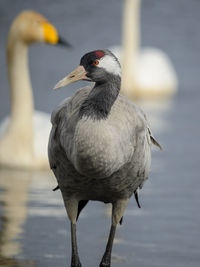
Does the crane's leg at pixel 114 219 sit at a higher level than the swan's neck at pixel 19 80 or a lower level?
higher

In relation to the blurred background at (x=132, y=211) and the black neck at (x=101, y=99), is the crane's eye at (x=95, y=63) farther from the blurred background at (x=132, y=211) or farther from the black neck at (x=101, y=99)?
the blurred background at (x=132, y=211)

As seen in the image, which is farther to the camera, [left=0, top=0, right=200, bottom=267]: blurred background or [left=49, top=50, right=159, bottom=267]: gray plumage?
[left=0, top=0, right=200, bottom=267]: blurred background

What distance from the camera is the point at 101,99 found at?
6.70 metres

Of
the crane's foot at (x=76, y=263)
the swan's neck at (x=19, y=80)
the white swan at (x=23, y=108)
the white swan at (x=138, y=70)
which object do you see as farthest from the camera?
the white swan at (x=138, y=70)

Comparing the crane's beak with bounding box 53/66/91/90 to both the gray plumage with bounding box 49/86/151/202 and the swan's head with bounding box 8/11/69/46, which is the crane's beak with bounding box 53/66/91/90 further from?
the swan's head with bounding box 8/11/69/46

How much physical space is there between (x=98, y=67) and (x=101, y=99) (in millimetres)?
236

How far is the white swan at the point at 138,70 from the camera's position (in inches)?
826

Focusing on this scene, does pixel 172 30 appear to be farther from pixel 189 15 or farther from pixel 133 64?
pixel 133 64

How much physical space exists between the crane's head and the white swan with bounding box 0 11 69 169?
5.43m

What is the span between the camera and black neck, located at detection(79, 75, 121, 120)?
21.8ft

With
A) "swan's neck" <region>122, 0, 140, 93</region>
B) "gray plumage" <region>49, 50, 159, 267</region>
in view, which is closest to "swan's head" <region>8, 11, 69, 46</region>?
"gray plumage" <region>49, 50, 159, 267</region>

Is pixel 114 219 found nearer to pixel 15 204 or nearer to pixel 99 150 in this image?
pixel 99 150

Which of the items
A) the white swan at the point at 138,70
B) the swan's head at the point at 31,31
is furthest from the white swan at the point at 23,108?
the white swan at the point at 138,70

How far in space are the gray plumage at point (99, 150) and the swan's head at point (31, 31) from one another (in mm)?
5179
